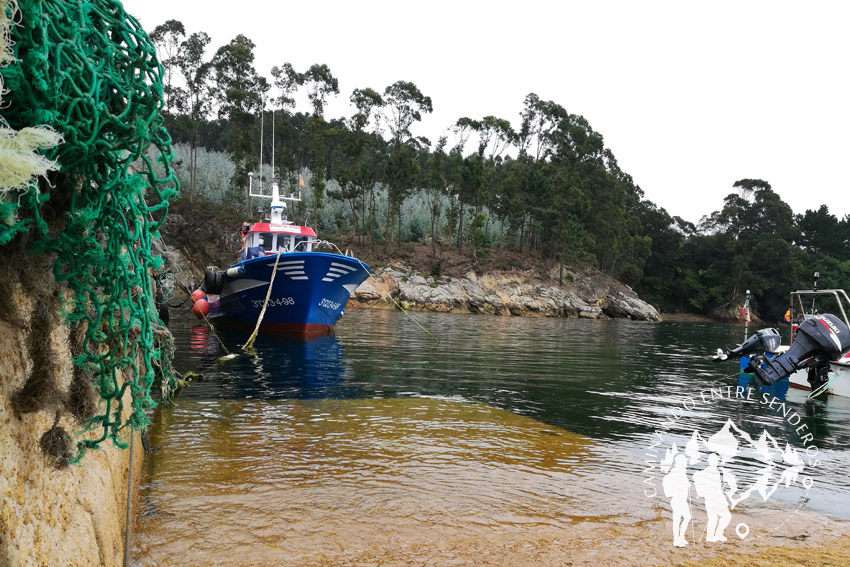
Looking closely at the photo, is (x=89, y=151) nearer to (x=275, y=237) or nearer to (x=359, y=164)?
(x=275, y=237)

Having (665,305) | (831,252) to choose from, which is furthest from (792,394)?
(831,252)

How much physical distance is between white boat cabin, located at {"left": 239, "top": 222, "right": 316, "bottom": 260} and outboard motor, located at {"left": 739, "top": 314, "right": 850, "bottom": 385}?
1484 cm

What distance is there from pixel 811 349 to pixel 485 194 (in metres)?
41.4

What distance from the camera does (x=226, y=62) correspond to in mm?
46250

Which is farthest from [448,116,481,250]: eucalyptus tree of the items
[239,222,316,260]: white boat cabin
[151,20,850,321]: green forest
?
[239,222,316,260]: white boat cabin

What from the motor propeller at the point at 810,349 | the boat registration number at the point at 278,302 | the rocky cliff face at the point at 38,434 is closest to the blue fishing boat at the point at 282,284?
the boat registration number at the point at 278,302

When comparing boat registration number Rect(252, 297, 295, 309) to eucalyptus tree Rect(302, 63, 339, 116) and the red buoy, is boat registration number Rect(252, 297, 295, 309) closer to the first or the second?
the red buoy

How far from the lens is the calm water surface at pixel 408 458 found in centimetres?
390

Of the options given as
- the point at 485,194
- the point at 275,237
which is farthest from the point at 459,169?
the point at 275,237

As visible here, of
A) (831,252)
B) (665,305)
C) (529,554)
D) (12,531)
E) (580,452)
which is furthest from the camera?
(831,252)

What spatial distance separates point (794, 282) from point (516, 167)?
3562 centimetres

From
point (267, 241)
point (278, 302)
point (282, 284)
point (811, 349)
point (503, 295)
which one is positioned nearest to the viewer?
point (811, 349)

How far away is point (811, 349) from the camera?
418 inches

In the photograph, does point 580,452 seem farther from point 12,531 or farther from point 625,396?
point 12,531
